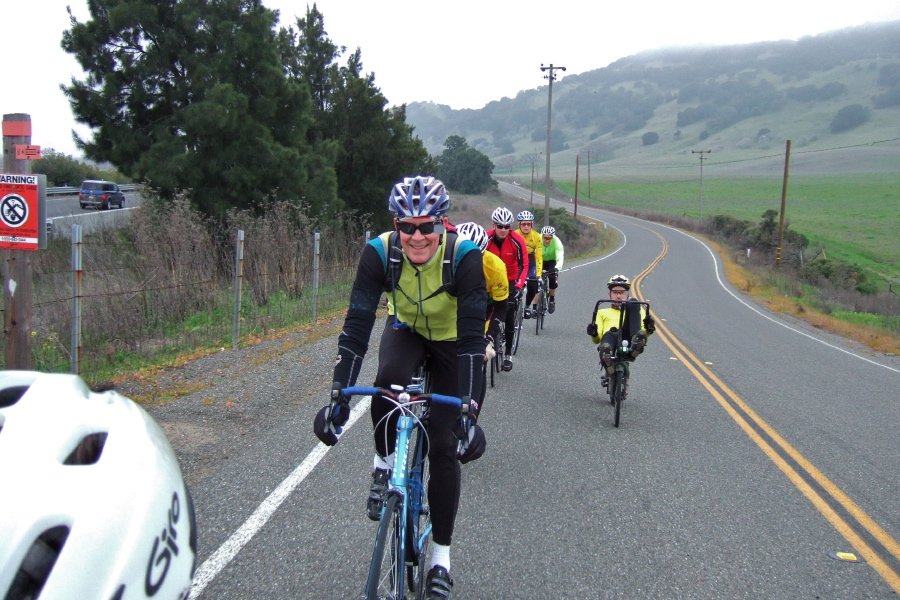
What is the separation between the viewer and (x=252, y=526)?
4262mm

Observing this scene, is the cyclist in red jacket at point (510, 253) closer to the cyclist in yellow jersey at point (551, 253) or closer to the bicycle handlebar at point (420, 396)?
the cyclist in yellow jersey at point (551, 253)

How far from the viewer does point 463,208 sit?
2418 inches

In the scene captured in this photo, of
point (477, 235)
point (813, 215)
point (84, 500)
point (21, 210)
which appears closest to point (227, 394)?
point (21, 210)

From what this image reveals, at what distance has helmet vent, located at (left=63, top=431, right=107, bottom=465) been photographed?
147cm

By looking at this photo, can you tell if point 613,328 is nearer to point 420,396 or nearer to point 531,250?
point 531,250

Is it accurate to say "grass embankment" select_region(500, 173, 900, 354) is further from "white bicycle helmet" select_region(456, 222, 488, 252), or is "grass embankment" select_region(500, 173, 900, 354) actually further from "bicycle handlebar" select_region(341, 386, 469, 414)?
"bicycle handlebar" select_region(341, 386, 469, 414)

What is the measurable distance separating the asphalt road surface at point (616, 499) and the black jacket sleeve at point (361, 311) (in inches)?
48.5

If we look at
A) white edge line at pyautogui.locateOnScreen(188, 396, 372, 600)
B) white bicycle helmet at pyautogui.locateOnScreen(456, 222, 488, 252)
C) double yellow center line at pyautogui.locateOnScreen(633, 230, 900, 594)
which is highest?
white bicycle helmet at pyautogui.locateOnScreen(456, 222, 488, 252)

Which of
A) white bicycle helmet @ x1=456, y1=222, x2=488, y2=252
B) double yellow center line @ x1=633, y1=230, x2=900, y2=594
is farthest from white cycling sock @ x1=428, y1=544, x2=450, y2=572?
white bicycle helmet @ x1=456, y1=222, x2=488, y2=252

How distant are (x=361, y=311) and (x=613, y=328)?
4804mm

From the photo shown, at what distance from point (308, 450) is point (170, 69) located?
19.1m

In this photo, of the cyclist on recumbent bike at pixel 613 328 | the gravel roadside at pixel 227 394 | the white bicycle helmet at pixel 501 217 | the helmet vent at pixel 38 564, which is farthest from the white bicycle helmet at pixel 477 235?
the helmet vent at pixel 38 564

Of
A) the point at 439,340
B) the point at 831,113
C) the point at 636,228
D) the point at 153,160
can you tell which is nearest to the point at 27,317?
the point at 439,340

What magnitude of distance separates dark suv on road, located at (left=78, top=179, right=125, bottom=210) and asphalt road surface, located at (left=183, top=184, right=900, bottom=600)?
28339mm
